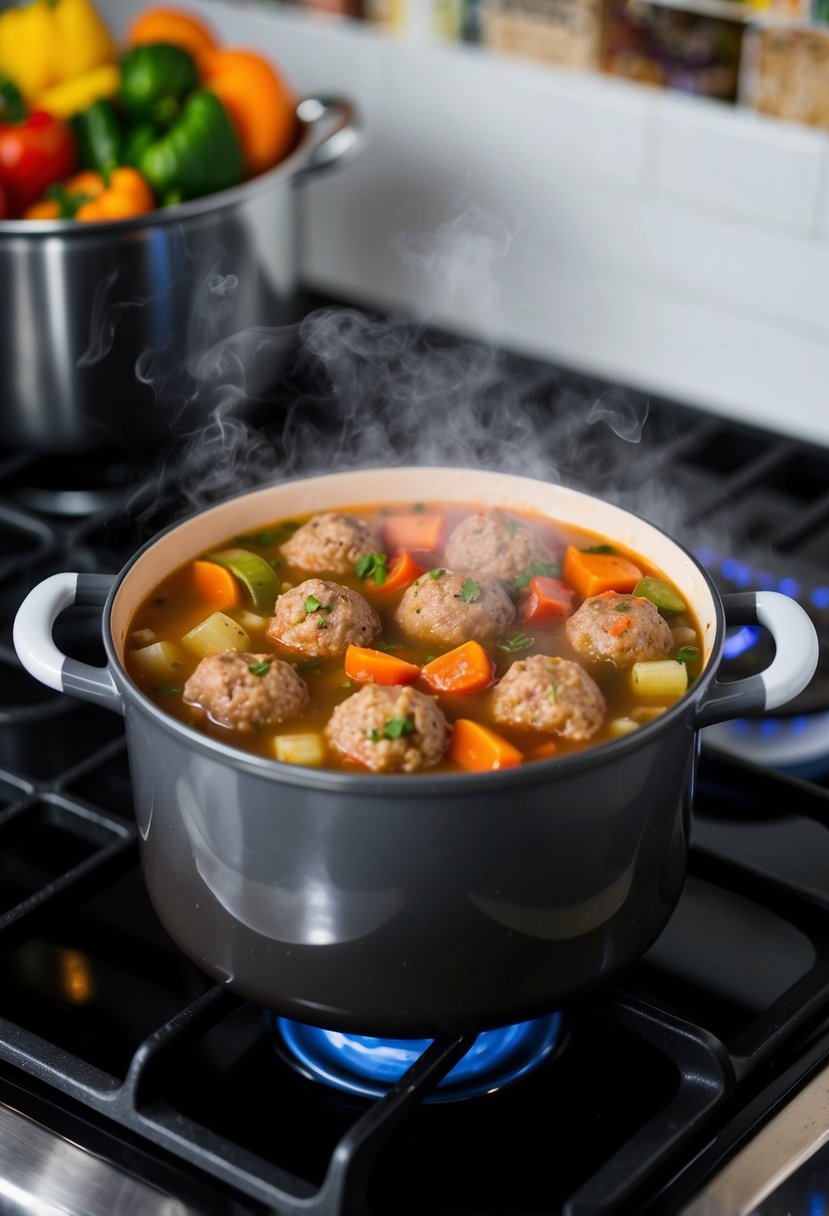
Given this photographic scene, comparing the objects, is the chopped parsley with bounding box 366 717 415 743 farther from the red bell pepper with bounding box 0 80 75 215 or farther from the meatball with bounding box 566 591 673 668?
the red bell pepper with bounding box 0 80 75 215

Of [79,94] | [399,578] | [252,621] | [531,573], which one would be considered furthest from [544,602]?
[79,94]

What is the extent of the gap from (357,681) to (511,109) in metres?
1.26

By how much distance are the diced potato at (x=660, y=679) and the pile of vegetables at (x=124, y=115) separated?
991mm

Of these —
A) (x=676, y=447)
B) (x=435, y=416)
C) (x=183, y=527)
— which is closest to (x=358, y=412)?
(x=435, y=416)

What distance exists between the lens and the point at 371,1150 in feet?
3.26

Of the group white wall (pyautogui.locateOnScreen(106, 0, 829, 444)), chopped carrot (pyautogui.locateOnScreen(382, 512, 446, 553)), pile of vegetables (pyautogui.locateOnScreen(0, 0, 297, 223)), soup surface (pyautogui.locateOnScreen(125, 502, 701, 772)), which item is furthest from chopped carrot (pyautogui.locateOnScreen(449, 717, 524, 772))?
white wall (pyautogui.locateOnScreen(106, 0, 829, 444))

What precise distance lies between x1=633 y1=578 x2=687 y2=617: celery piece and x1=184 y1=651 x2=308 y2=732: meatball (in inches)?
12.7

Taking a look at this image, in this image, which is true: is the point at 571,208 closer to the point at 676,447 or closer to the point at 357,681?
the point at 676,447

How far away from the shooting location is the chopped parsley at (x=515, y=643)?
4.09ft

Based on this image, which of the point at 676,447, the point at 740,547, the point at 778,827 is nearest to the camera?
the point at 778,827

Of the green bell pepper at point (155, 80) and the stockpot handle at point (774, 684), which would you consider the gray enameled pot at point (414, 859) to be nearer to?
the stockpot handle at point (774, 684)

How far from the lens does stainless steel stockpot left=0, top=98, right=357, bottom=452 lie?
1753mm

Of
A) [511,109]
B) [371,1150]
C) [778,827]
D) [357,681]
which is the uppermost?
[511,109]

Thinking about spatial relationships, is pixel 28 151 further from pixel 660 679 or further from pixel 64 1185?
pixel 64 1185
